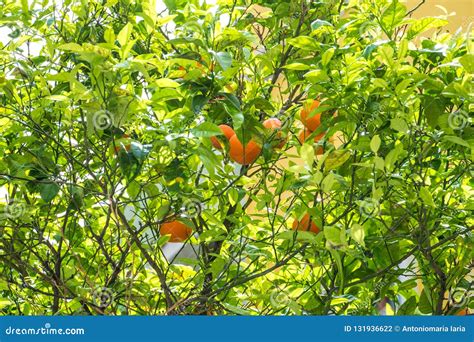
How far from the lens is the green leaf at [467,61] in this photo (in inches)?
47.2

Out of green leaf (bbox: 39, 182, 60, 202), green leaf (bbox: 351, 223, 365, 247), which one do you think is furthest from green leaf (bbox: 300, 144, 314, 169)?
green leaf (bbox: 39, 182, 60, 202)

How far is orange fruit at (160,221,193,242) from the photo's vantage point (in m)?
1.55

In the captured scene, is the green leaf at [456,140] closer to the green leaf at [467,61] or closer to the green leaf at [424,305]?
the green leaf at [467,61]

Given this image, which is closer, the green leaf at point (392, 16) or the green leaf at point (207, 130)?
the green leaf at point (207, 130)

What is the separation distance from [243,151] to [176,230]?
0.26 meters

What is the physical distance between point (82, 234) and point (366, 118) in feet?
Result: 2.38

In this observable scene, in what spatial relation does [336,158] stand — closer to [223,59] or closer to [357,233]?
[357,233]

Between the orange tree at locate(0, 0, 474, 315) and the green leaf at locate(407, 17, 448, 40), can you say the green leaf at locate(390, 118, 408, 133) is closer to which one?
the orange tree at locate(0, 0, 474, 315)

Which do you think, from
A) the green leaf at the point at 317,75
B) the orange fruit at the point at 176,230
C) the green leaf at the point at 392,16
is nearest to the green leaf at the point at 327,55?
the green leaf at the point at 317,75

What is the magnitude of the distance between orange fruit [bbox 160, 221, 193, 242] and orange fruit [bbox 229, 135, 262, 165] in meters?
0.22

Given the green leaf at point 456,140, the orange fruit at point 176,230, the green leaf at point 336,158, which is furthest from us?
the orange fruit at point 176,230

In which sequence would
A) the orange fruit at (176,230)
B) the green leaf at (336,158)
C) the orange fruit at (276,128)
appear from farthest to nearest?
the orange fruit at (176,230) → the orange fruit at (276,128) → the green leaf at (336,158)

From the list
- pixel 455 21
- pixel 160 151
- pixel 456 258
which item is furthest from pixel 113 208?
pixel 455 21

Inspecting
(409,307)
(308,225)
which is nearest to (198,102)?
(308,225)
